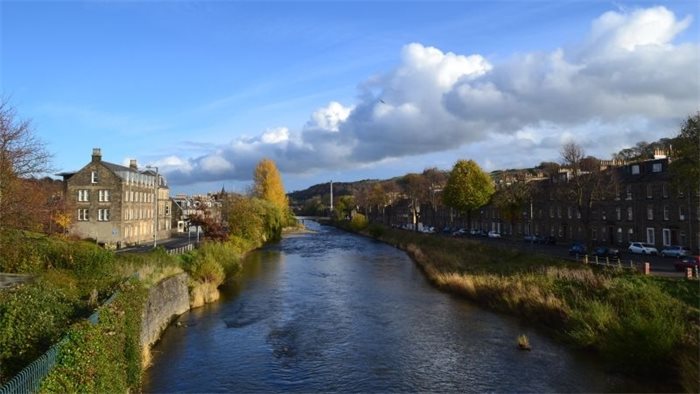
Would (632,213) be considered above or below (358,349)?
above

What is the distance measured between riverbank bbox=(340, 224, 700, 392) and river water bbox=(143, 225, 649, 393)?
1154 mm

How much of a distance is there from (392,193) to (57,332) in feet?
483

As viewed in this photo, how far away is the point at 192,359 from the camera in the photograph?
76.6 ft

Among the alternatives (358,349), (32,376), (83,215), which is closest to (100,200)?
(83,215)

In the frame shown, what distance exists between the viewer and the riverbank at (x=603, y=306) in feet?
67.8

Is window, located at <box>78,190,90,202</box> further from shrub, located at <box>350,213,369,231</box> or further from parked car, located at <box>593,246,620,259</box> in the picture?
shrub, located at <box>350,213,369,231</box>

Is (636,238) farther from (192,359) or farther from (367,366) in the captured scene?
(192,359)

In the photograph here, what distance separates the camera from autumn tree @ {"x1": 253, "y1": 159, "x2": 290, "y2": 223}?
371ft

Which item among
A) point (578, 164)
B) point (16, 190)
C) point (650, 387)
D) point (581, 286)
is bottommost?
point (650, 387)

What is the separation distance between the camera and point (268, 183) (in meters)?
114

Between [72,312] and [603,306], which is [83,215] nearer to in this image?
[72,312]

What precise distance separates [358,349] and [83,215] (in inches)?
2132

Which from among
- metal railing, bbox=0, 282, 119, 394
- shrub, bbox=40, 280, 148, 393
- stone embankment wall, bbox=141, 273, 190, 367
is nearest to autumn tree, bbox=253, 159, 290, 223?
stone embankment wall, bbox=141, 273, 190, 367

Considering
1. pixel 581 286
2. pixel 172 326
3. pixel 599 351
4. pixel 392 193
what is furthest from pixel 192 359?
pixel 392 193
